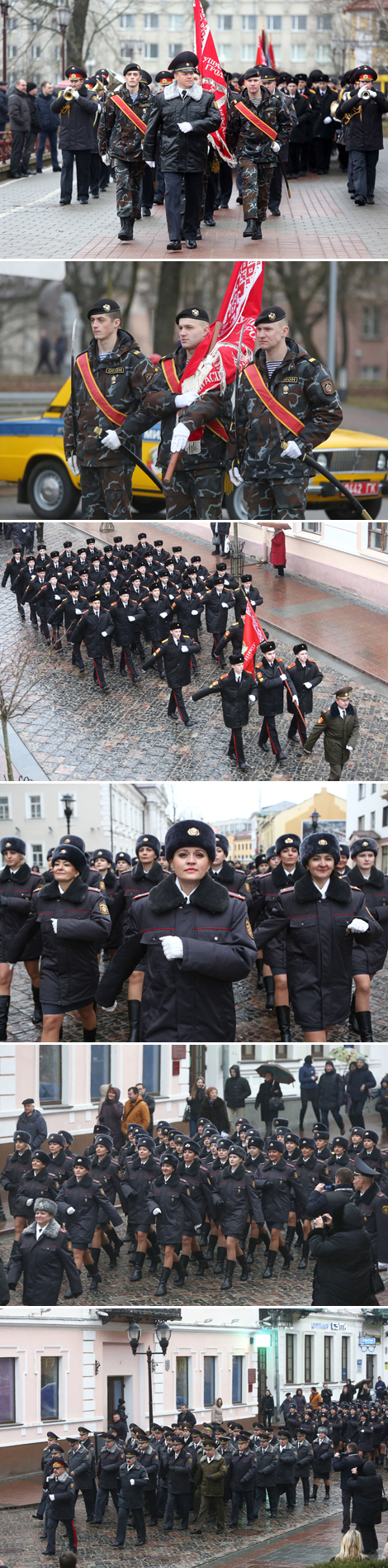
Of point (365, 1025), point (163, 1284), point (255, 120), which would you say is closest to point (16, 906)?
point (365, 1025)

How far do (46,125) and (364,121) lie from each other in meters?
6.55

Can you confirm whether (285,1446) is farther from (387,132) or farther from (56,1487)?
(387,132)

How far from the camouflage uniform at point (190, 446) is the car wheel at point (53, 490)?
118cm

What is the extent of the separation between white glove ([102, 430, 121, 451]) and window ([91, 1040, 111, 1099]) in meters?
4.36

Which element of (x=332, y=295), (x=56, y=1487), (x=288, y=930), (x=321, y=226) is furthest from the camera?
(x=332, y=295)

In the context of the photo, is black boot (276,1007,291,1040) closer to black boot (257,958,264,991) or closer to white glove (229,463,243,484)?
black boot (257,958,264,991)

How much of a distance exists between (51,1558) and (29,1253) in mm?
2387

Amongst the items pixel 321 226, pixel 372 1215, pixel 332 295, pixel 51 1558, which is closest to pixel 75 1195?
pixel 372 1215

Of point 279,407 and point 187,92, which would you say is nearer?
point 279,407

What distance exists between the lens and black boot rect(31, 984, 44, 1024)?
9.84 m

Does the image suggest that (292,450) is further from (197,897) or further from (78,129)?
(78,129)

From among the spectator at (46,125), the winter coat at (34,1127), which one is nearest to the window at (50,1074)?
the winter coat at (34,1127)

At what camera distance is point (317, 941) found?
884 centimetres

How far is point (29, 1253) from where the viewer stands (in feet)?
30.3
